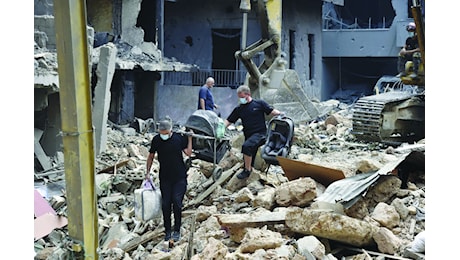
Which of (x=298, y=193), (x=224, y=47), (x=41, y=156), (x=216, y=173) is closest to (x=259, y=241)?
(x=298, y=193)

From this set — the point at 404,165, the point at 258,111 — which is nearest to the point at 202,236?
the point at 258,111

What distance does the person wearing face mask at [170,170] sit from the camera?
755cm

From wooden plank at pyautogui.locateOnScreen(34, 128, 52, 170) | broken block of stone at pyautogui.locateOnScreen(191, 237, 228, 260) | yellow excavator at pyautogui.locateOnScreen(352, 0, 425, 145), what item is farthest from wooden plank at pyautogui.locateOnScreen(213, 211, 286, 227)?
wooden plank at pyautogui.locateOnScreen(34, 128, 52, 170)

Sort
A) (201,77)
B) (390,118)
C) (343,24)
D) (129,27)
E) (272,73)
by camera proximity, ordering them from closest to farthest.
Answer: (390,118) < (272,73) < (129,27) < (201,77) < (343,24)

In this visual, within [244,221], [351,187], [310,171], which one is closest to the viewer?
[244,221]

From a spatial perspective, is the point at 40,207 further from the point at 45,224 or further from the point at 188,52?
the point at 188,52

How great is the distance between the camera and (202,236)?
7.49 metres

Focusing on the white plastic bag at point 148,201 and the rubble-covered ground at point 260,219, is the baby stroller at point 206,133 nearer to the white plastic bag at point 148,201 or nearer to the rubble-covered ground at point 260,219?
the rubble-covered ground at point 260,219

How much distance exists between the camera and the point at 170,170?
7.59 meters

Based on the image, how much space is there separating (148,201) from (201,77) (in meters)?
15.4

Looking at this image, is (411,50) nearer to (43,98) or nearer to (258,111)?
(258,111)

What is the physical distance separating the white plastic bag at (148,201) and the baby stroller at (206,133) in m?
1.42

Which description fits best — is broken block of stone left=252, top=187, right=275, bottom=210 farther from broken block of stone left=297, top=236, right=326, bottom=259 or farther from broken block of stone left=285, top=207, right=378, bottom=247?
broken block of stone left=297, top=236, right=326, bottom=259

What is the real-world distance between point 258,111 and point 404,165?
2244 mm
